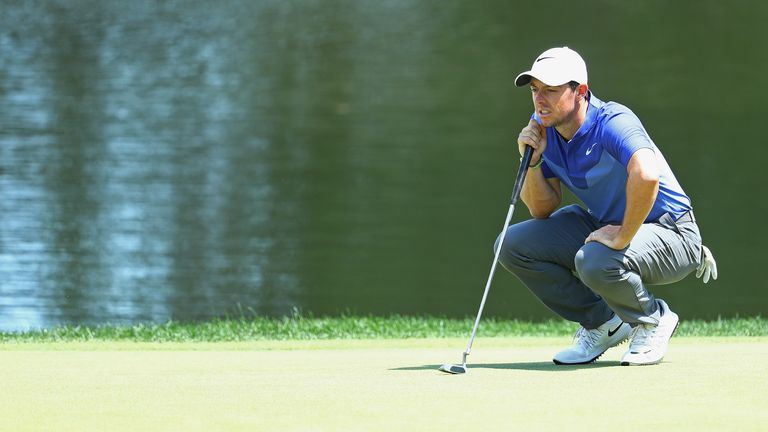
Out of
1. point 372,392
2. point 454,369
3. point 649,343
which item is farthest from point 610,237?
point 372,392

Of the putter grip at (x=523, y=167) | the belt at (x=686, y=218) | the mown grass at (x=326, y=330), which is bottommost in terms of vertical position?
the mown grass at (x=326, y=330)

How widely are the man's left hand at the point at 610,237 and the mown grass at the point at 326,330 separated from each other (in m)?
2.00

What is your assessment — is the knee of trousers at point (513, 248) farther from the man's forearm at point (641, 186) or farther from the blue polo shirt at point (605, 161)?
the man's forearm at point (641, 186)

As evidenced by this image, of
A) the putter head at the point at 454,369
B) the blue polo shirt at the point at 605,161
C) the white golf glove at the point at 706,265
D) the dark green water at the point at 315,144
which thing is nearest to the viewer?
the putter head at the point at 454,369

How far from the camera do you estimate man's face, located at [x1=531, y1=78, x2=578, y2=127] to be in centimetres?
387

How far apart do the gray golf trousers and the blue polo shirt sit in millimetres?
79

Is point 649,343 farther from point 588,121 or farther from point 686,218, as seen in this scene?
point 588,121

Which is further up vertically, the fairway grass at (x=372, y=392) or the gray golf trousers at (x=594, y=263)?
the gray golf trousers at (x=594, y=263)

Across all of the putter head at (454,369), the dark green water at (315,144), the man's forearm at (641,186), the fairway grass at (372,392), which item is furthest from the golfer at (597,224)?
the dark green water at (315,144)

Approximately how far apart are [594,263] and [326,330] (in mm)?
2671

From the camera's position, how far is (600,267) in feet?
12.6

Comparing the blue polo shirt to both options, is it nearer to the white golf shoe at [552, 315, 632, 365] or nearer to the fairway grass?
the white golf shoe at [552, 315, 632, 365]

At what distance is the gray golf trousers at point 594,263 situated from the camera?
3.88 meters

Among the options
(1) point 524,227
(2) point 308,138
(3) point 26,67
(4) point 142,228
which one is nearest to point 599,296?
(1) point 524,227
